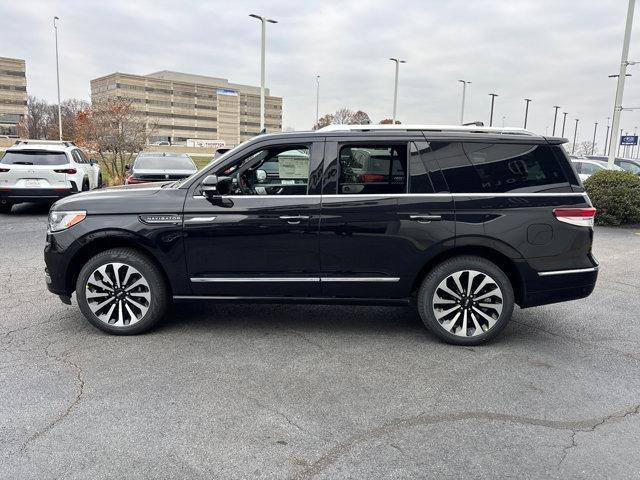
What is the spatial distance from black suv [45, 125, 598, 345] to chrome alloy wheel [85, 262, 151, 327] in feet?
0.04

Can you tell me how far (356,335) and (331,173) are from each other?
1.54 metres

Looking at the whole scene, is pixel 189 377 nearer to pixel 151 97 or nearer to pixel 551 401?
pixel 551 401

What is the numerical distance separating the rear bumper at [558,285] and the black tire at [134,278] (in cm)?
329

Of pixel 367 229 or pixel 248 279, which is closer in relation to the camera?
pixel 367 229

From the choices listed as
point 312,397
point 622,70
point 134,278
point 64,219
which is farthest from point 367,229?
point 622,70

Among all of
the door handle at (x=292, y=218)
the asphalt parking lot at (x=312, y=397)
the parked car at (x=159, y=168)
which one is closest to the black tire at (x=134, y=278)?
the asphalt parking lot at (x=312, y=397)

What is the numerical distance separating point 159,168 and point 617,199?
37.2 feet

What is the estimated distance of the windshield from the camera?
13.2 metres

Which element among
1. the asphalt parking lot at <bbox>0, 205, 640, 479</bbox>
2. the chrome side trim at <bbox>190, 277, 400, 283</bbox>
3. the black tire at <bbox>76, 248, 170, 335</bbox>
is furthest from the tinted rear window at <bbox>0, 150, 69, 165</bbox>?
the chrome side trim at <bbox>190, 277, 400, 283</bbox>

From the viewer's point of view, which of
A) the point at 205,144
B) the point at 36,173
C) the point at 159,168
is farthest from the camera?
the point at 205,144

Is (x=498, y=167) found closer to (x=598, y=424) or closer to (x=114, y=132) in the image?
(x=598, y=424)

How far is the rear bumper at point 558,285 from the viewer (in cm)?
456

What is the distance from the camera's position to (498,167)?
14.9 ft

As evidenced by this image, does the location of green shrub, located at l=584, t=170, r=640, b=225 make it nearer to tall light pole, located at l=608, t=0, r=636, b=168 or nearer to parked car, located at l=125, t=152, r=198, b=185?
tall light pole, located at l=608, t=0, r=636, b=168
